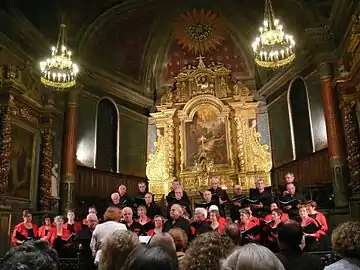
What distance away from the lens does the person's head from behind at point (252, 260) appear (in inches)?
65.8

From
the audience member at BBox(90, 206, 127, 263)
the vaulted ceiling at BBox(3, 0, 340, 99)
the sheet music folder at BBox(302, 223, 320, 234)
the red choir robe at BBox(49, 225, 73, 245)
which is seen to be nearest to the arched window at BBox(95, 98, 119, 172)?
the vaulted ceiling at BBox(3, 0, 340, 99)

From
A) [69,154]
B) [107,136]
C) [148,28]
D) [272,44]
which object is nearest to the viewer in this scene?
[272,44]

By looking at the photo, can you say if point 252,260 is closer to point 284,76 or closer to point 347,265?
point 347,265

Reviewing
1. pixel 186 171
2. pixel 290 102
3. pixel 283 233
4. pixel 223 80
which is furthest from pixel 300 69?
pixel 283 233

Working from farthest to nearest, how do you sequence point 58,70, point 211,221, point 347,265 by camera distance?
point 58,70
point 211,221
point 347,265

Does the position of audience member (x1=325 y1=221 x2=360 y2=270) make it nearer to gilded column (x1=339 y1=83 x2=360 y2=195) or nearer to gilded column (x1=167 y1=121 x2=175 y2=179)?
gilded column (x1=339 y1=83 x2=360 y2=195)

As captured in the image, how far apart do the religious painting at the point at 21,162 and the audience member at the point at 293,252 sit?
309 inches

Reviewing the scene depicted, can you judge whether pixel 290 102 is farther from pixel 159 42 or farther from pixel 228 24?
pixel 159 42

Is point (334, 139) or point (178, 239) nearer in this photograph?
point (178, 239)

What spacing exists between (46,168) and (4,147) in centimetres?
182

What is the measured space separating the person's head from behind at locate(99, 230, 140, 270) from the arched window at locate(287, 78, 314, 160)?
963cm

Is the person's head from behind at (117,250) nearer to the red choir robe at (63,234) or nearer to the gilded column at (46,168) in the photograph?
the red choir robe at (63,234)

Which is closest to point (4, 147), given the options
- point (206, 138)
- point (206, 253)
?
point (206, 138)

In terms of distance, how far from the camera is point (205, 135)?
1477 cm
